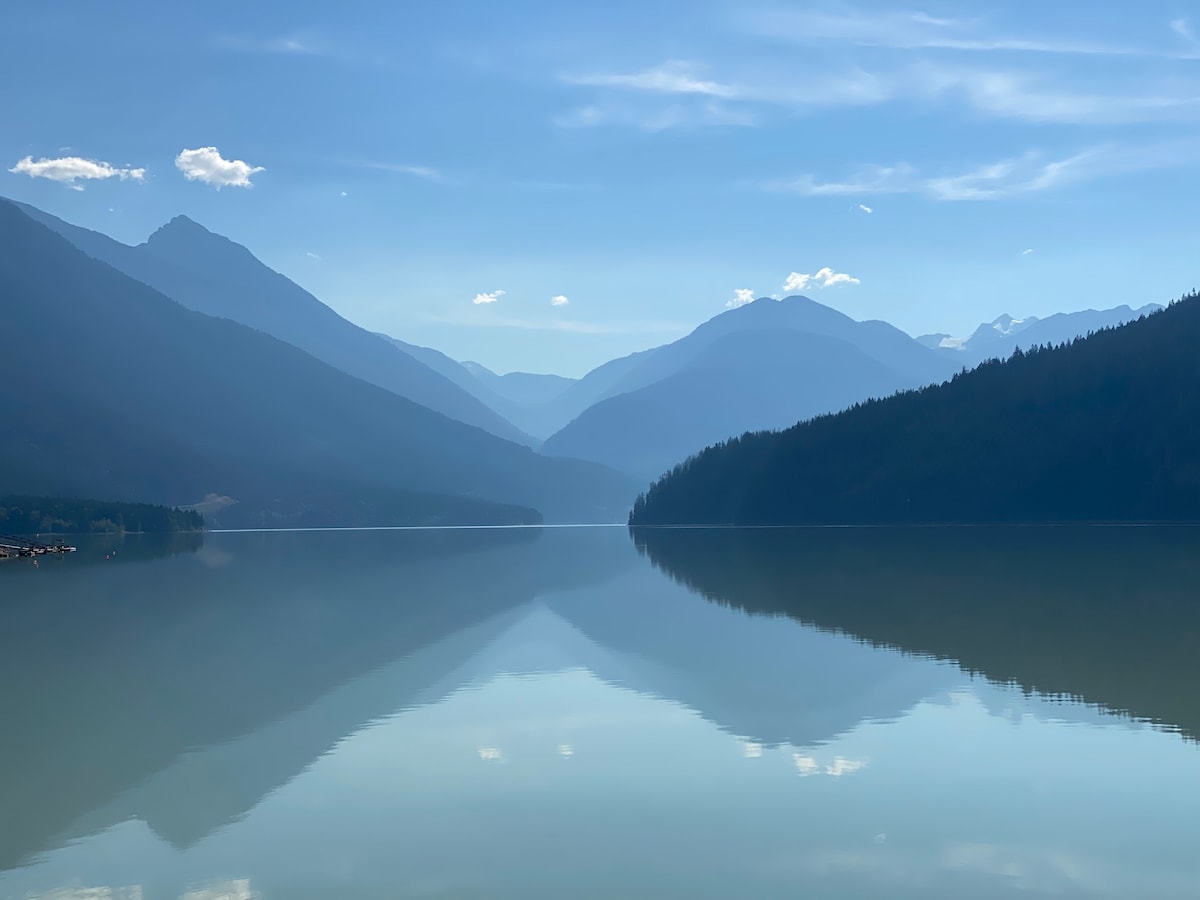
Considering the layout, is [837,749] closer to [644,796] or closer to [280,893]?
[644,796]

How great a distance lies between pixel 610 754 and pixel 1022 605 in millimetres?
42297

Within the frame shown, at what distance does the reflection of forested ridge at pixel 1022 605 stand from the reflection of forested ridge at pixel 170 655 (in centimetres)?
1891

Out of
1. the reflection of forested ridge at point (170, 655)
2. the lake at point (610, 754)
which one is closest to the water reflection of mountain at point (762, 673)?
the lake at point (610, 754)

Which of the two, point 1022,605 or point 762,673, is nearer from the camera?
point 762,673

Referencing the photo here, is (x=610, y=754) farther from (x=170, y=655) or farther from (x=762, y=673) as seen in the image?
(x=170, y=655)

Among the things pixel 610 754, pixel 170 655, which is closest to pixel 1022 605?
pixel 610 754

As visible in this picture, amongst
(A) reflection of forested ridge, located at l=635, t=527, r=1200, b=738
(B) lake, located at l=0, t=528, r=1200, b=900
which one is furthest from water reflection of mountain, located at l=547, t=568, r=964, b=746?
(A) reflection of forested ridge, located at l=635, t=527, r=1200, b=738

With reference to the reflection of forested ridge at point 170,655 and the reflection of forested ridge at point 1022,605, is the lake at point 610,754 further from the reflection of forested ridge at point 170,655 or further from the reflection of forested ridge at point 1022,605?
the reflection of forested ridge at point 1022,605

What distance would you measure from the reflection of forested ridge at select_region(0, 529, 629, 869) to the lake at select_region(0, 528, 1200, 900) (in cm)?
21

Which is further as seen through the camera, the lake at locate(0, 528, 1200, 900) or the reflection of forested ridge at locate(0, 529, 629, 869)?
the reflection of forested ridge at locate(0, 529, 629, 869)

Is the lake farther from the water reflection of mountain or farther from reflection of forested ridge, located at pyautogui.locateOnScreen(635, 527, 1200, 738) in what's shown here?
reflection of forested ridge, located at pyautogui.locateOnScreen(635, 527, 1200, 738)

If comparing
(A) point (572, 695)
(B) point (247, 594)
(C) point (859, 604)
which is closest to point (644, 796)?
(A) point (572, 695)

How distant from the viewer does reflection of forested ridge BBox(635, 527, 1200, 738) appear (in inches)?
1593

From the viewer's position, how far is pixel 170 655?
51.6 m
